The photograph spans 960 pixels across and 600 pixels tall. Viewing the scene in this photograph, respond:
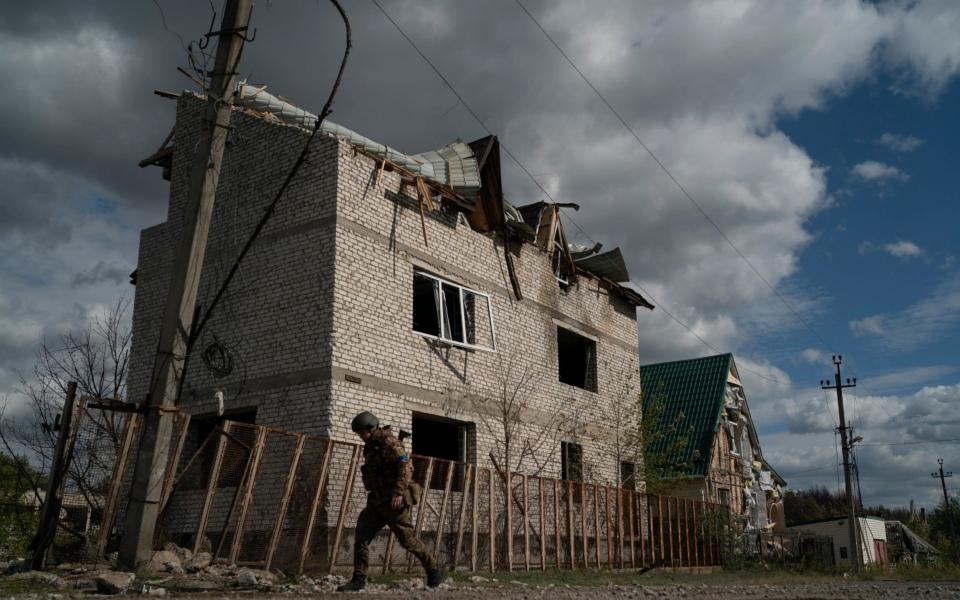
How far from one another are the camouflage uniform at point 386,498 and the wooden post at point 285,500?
1717 mm

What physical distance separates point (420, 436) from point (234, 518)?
20.1ft

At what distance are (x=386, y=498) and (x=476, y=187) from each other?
8.95m

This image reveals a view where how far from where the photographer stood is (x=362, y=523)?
311 inches

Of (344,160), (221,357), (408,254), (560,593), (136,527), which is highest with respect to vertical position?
(344,160)

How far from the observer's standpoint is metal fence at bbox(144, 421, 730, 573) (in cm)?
945

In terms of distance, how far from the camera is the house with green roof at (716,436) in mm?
27156

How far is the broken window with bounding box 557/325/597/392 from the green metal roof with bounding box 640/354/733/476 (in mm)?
6060

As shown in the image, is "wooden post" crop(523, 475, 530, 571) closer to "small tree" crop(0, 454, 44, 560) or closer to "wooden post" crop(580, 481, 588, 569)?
"wooden post" crop(580, 481, 588, 569)

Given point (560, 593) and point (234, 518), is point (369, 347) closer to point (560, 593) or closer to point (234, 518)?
point (234, 518)

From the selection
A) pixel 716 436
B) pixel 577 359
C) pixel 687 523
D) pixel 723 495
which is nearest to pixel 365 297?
pixel 577 359

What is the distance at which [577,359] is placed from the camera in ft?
69.4

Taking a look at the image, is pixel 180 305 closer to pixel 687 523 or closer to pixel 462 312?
pixel 462 312

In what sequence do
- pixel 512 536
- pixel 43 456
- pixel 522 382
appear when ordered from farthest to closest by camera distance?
pixel 522 382 → pixel 43 456 → pixel 512 536

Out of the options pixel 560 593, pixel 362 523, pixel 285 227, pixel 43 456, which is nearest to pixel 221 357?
pixel 285 227
